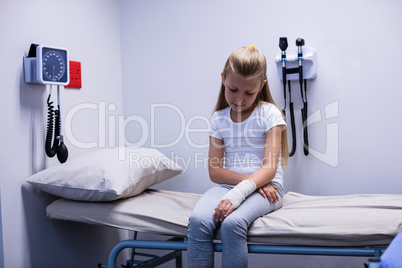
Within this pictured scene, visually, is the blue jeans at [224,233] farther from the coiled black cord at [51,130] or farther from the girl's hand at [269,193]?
the coiled black cord at [51,130]

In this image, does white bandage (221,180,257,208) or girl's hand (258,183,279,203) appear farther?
girl's hand (258,183,279,203)

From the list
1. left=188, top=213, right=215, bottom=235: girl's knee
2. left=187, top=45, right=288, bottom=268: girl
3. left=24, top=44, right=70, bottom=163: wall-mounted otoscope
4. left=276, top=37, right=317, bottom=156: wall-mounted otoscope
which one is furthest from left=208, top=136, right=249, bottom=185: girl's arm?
left=24, top=44, right=70, bottom=163: wall-mounted otoscope

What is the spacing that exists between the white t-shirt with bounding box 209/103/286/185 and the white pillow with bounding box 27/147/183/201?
0.36 metres

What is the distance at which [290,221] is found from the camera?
4.40 ft

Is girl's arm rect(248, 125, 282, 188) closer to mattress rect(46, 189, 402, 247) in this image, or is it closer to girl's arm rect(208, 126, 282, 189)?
girl's arm rect(208, 126, 282, 189)

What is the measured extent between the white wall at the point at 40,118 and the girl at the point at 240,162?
25.7 inches

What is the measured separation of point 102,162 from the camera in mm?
1607

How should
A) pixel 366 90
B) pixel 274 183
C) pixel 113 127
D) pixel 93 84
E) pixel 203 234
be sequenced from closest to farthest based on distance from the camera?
pixel 203 234 → pixel 274 183 → pixel 366 90 → pixel 93 84 → pixel 113 127

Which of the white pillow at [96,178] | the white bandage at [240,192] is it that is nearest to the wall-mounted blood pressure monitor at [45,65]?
the white pillow at [96,178]

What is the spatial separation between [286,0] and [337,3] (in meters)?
0.21

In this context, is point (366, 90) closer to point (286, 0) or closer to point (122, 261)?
point (286, 0)

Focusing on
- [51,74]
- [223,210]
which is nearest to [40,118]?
[51,74]

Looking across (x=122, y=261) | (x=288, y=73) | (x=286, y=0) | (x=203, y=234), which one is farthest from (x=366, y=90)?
(x=122, y=261)

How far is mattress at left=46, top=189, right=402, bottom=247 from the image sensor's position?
4.17 feet
